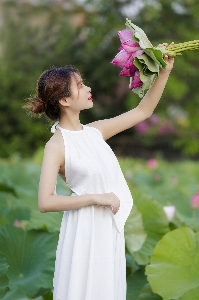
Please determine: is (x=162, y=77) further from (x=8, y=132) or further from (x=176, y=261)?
(x=8, y=132)

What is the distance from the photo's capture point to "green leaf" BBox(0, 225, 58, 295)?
7.21 ft

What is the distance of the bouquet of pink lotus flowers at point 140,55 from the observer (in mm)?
1669

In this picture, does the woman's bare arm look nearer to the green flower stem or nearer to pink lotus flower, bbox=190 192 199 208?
the green flower stem

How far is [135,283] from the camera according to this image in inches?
91.9

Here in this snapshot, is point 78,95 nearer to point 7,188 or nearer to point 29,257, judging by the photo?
point 29,257

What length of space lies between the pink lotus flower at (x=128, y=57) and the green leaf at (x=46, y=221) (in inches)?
39.0

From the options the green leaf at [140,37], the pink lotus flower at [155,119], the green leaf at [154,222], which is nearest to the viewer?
the green leaf at [140,37]

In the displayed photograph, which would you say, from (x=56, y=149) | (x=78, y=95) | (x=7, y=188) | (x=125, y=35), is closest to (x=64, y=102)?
(x=78, y=95)

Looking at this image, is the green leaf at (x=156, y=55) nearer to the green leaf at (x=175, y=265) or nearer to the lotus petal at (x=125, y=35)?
the lotus petal at (x=125, y=35)

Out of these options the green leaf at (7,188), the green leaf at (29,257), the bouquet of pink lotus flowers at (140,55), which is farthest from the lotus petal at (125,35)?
the green leaf at (7,188)

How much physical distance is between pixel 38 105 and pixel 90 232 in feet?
1.32

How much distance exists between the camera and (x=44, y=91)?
179cm

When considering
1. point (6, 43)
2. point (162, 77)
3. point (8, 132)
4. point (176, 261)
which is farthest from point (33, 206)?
point (6, 43)

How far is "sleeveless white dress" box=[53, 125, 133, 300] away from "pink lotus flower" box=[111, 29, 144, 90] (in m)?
0.21
